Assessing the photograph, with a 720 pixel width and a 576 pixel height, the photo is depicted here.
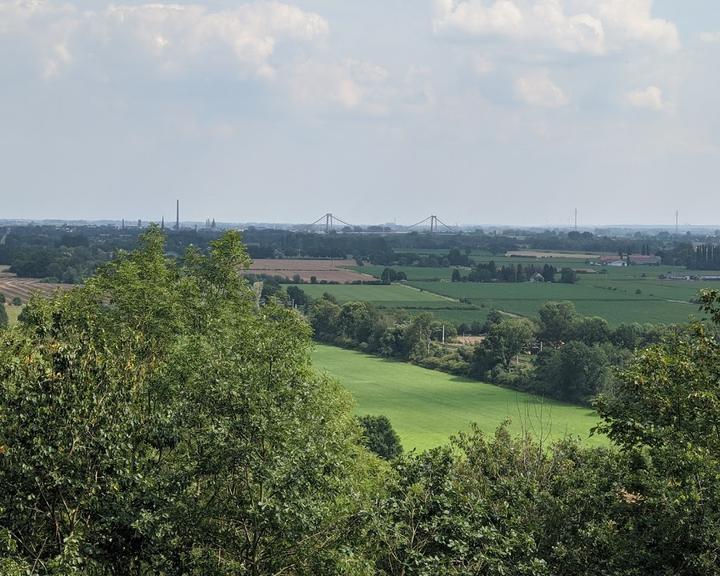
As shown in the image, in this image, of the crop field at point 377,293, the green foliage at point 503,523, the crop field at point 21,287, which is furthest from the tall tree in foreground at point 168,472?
the crop field at point 377,293

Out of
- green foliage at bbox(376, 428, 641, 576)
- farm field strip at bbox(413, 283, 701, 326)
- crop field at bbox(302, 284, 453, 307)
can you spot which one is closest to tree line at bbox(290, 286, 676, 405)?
farm field strip at bbox(413, 283, 701, 326)

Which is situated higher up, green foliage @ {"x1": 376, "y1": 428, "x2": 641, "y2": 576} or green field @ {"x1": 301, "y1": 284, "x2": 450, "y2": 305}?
green foliage @ {"x1": 376, "y1": 428, "x2": 641, "y2": 576}

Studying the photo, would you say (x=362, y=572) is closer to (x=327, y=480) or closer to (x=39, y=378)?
(x=327, y=480)

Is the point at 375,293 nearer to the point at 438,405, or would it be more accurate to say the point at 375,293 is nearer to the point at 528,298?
the point at 528,298

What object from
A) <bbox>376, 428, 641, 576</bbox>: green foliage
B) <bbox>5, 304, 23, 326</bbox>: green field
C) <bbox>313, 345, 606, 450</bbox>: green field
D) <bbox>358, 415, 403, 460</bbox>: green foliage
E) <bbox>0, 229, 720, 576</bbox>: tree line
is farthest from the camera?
<bbox>5, 304, 23, 326</bbox>: green field

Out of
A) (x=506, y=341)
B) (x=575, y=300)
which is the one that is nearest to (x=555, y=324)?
(x=506, y=341)

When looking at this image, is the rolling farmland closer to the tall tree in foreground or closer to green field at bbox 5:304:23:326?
green field at bbox 5:304:23:326

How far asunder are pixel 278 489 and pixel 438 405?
69.2m

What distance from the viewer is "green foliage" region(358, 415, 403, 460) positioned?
6184 centimetres

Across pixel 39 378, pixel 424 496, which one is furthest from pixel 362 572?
pixel 39 378

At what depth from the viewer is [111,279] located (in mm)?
36594

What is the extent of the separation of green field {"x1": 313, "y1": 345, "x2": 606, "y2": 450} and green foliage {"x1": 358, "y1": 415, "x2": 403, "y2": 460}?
424 centimetres

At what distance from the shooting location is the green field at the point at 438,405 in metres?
74.9

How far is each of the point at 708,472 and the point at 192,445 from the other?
33.3 ft
